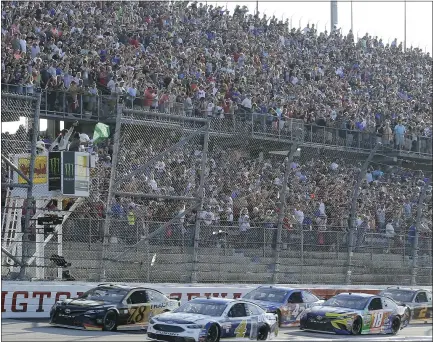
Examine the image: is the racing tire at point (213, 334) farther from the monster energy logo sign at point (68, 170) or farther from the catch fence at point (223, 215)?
the monster energy logo sign at point (68, 170)

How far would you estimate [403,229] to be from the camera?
85.4ft

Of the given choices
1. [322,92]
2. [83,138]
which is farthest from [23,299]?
[322,92]

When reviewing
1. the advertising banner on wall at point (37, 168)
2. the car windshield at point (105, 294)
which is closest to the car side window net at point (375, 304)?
the car windshield at point (105, 294)

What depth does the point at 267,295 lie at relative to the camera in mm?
21938

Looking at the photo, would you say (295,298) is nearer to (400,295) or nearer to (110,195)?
(400,295)

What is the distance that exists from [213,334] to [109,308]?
2285 mm

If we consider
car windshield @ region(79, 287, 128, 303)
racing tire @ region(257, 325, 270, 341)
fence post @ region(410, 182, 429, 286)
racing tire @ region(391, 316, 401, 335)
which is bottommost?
racing tire @ region(391, 316, 401, 335)

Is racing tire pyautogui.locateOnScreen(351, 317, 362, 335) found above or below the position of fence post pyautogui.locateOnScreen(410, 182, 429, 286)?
below

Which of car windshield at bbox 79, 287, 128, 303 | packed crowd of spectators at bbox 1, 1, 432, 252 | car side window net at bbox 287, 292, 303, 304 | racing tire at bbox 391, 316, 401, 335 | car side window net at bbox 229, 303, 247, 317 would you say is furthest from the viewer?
packed crowd of spectators at bbox 1, 1, 432, 252

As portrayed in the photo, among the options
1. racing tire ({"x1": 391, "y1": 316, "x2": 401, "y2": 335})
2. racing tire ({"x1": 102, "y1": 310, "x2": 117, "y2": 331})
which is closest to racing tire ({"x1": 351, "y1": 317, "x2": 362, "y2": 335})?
racing tire ({"x1": 391, "y1": 316, "x2": 401, "y2": 335})

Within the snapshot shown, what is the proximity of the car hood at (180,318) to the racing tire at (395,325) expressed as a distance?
19.6 ft

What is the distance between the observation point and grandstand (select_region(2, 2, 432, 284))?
2033 centimetres

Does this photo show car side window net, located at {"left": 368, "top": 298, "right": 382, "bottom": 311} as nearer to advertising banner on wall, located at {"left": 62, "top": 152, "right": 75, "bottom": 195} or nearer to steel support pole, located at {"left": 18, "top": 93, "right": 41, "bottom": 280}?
advertising banner on wall, located at {"left": 62, "top": 152, "right": 75, "bottom": 195}

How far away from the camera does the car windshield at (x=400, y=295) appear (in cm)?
2443
